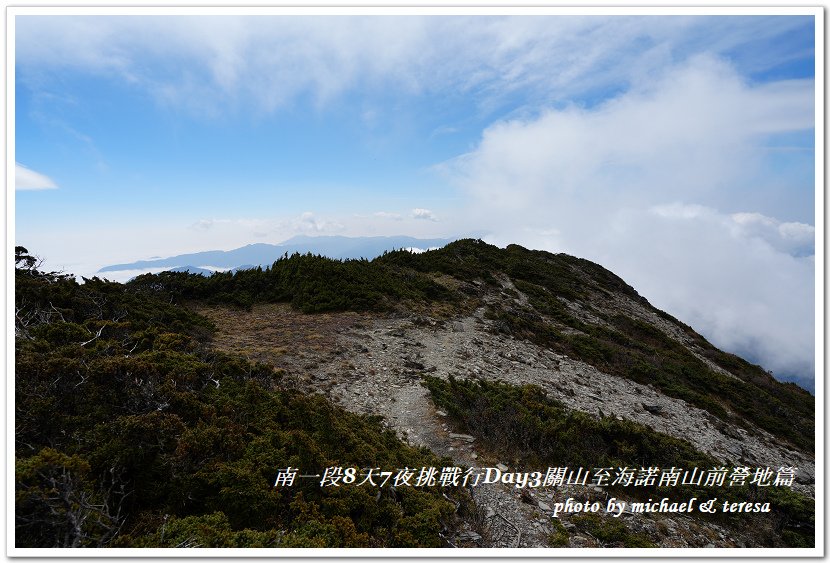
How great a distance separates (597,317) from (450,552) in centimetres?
2605

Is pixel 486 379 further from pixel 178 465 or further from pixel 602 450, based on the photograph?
pixel 178 465

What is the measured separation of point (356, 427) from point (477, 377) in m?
6.22

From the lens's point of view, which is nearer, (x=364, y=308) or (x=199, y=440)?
(x=199, y=440)

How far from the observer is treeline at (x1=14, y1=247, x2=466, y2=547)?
155 inches

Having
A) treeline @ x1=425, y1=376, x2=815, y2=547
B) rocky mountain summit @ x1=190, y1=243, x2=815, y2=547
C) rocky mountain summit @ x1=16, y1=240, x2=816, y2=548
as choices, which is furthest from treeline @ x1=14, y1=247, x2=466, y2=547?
treeline @ x1=425, y1=376, x2=815, y2=547

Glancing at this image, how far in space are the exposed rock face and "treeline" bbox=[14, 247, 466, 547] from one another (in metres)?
1.44

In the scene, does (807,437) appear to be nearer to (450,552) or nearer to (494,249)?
(450,552)

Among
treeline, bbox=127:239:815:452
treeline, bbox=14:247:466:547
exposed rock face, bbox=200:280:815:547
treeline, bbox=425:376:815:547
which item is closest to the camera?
treeline, bbox=14:247:466:547

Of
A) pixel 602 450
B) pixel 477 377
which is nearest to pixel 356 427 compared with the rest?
pixel 602 450

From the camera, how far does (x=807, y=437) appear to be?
53.0 ft

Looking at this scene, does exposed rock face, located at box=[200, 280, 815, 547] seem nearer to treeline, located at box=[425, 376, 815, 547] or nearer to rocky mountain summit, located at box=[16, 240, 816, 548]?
rocky mountain summit, located at box=[16, 240, 816, 548]

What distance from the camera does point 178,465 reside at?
15.4ft

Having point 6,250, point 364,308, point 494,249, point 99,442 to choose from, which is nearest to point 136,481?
point 99,442

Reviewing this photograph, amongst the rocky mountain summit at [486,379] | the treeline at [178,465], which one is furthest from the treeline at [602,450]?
the treeline at [178,465]
